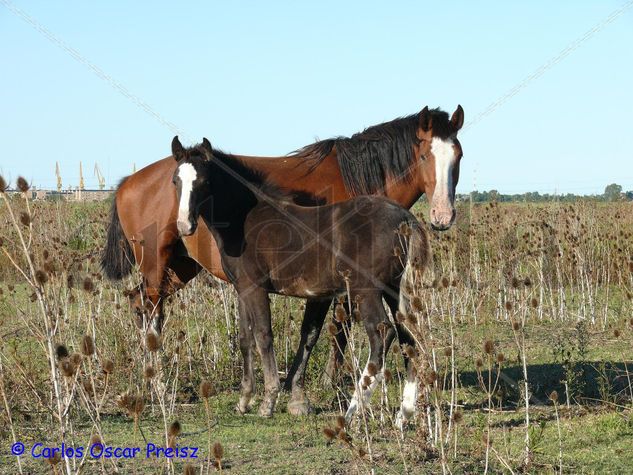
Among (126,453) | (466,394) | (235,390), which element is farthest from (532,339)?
(126,453)

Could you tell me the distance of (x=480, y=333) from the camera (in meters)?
9.84

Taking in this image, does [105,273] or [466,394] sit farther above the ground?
[105,273]

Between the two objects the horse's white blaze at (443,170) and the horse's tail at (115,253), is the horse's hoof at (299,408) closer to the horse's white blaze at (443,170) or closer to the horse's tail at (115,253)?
the horse's white blaze at (443,170)

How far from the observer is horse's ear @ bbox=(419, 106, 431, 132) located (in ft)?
24.3

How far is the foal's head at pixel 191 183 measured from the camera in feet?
21.4

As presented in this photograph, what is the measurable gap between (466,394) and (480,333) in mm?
2806

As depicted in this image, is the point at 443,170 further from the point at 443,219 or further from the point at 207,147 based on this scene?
the point at 207,147

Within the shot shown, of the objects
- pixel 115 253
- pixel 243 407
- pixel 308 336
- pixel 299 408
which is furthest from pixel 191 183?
pixel 115 253

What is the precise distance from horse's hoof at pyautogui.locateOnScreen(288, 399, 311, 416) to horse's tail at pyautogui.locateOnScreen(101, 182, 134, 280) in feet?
10.7

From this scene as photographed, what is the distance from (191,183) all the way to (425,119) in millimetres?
2271

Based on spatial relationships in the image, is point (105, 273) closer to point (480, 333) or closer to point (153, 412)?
point (153, 412)

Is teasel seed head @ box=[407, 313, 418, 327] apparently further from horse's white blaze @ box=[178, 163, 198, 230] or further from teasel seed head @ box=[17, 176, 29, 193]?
horse's white blaze @ box=[178, 163, 198, 230]

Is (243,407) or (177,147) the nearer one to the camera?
(243,407)

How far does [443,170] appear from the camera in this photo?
7.24 meters
